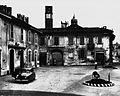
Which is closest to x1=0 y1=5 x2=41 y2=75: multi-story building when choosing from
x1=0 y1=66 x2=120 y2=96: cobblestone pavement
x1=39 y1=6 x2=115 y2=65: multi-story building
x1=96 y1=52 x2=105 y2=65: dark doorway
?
x1=0 y1=66 x2=120 y2=96: cobblestone pavement

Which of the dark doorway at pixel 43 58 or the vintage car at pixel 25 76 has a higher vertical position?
the dark doorway at pixel 43 58

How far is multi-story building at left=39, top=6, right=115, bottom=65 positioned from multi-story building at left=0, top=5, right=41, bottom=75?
6.52 meters

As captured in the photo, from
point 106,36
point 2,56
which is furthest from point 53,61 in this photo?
point 2,56

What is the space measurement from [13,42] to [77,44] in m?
15.5

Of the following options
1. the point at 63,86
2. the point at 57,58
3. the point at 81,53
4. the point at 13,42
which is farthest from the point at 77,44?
the point at 63,86

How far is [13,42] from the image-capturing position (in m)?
21.6

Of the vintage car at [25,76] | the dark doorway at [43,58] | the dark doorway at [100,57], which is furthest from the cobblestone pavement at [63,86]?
the dark doorway at [43,58]

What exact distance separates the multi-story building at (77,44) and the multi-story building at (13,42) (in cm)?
652

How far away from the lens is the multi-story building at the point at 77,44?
34750 millimetres

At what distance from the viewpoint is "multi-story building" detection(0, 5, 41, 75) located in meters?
19.1

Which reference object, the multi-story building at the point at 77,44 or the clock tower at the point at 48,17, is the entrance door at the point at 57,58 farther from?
the clock tower at the point at 48,17

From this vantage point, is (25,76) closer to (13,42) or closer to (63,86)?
(63,86)

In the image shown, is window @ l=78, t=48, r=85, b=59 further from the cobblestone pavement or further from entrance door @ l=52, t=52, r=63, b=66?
the cobblestone pavement

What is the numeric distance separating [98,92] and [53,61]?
23869 millimetres
